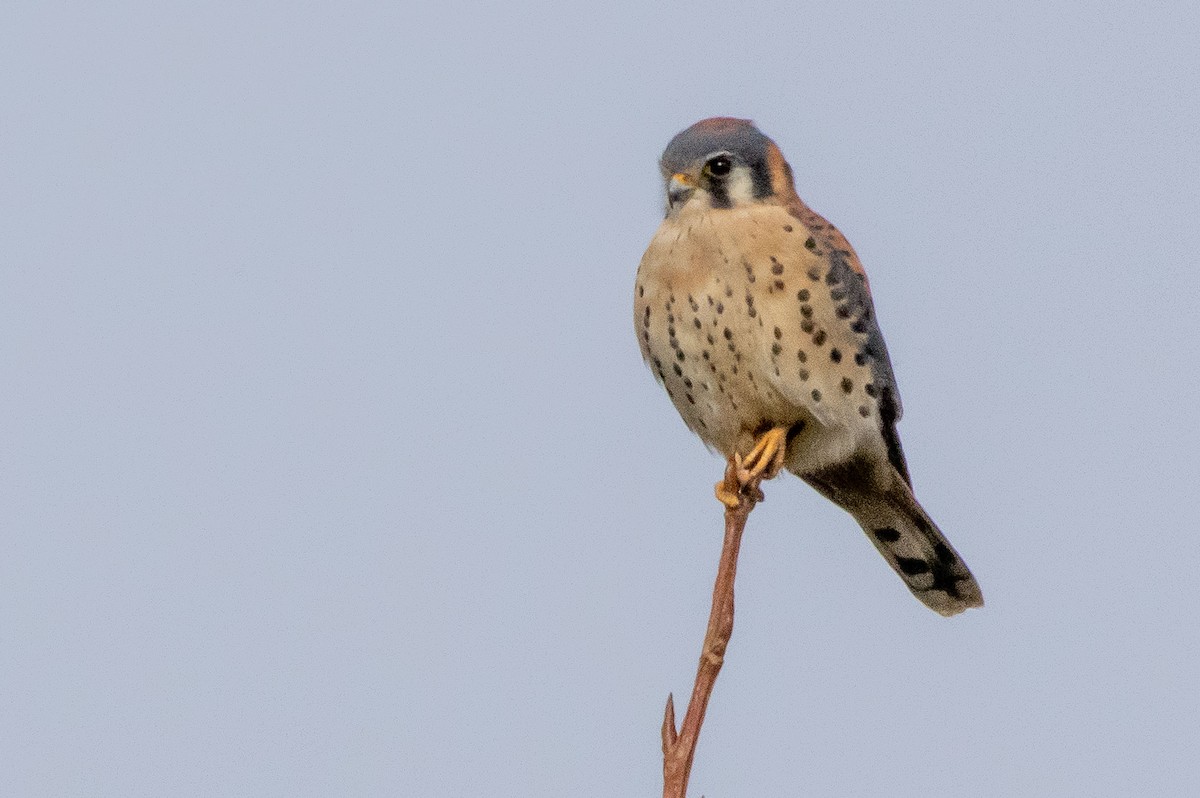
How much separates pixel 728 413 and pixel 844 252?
0.57m

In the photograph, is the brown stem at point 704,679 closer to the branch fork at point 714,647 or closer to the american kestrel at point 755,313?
the branch fork at point 714,647

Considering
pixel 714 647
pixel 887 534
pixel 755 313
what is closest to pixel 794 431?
pixel 755 313

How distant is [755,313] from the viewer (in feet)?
16.3

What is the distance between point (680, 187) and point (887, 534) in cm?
154

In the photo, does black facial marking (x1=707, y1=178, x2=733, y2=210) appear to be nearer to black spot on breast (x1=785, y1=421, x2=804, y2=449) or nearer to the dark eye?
the dark eye

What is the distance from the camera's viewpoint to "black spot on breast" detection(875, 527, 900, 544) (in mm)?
5883

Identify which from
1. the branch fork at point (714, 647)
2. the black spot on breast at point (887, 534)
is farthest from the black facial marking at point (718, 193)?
the black spot on breast at point (887, 534)

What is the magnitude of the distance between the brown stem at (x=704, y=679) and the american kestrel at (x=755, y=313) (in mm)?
1134

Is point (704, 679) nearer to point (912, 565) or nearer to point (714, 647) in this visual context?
point (714, 647)

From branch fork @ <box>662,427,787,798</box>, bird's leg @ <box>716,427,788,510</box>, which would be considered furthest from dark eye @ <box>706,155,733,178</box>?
branch fork @ <box>662,427,787,798</box>

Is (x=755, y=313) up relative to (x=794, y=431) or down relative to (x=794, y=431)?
up

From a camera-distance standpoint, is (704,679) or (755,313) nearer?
(704,679)

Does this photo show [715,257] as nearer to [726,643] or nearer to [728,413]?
[728,413]

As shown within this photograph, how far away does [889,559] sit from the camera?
5.93 m
